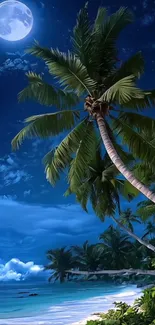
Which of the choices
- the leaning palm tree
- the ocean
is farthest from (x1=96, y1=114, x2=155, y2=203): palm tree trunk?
the ocean

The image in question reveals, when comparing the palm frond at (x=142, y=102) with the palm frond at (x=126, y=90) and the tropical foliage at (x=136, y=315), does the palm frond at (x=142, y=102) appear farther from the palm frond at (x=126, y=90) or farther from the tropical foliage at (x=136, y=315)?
the tropical foliage at (x=136, y=315)

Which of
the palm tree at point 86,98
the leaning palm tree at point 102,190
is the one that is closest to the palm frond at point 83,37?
the palm tree at point 86,98

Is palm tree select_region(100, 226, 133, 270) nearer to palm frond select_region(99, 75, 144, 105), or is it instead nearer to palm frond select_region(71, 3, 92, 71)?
palm frond select_region(71, 3, 92, 71)

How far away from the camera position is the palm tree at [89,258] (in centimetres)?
3237

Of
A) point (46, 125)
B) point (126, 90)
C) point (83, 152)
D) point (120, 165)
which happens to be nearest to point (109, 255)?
point (83, 152)

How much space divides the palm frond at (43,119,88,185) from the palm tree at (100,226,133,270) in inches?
978

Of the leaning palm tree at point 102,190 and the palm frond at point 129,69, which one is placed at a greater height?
the palm frond at point 129,69


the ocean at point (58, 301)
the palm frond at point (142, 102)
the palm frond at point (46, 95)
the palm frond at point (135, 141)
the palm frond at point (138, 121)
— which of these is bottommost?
the ocean at point (58, 301)

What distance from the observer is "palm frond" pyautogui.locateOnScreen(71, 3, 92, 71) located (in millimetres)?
6261

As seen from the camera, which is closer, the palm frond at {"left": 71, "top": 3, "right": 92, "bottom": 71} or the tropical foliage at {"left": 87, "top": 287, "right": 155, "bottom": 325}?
the palm frond at {"left": 71, "top": 3, "right": 92, "bottom": 71}

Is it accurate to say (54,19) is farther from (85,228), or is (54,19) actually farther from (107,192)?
(85,228)

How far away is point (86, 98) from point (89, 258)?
2824 cm

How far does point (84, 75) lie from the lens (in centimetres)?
642

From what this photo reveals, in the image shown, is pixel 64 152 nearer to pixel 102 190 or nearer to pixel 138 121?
pixel 138 121
